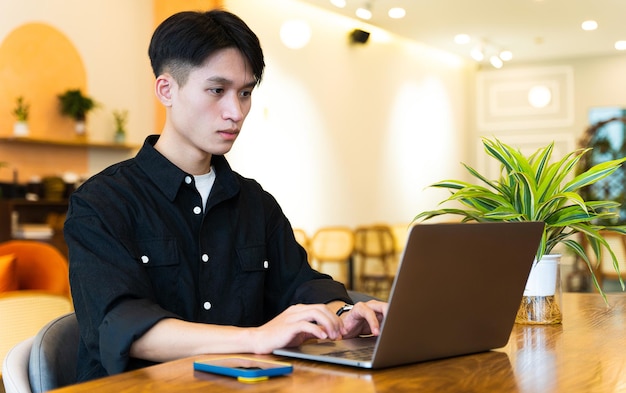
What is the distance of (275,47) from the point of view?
9102 millimetres

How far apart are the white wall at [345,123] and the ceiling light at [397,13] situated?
0.64 metres

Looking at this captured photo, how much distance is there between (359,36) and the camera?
1055 cm

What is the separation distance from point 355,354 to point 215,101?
2.36ft

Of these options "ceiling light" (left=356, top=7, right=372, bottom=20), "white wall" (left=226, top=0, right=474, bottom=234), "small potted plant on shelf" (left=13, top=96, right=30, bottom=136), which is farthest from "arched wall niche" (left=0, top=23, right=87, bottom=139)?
"ceiling light" (left=356, top=7, right=372, bottom=20)

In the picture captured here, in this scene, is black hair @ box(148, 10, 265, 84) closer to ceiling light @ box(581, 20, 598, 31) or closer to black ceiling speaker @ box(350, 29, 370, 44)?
black ceiling speaker @ box(350, 29, 370, 44)

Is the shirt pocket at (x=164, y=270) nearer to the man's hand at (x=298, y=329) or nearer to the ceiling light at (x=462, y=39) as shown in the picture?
the man's hand at (x=298, y=329)

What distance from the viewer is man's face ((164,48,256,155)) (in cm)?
185

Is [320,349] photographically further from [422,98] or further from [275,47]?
[422,98]

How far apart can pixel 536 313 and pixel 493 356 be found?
0.50m

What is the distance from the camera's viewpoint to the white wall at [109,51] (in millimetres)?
6906

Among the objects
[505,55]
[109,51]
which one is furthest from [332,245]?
[505,55]

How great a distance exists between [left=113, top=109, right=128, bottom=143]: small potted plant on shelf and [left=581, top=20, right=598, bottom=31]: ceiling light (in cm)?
618

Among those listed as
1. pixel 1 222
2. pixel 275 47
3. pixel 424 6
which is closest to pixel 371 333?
pixel 1 222

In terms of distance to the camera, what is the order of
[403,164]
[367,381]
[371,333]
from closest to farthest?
[367,381], [371,333], [403,164]
